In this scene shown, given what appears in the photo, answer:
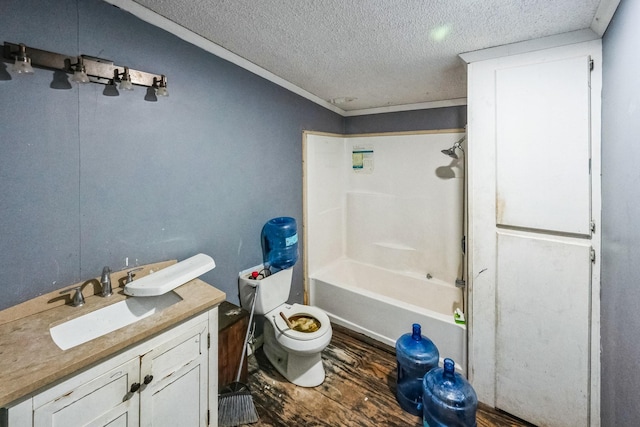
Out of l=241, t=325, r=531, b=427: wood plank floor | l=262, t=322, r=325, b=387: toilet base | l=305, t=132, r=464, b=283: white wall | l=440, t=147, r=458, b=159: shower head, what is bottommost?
l=241, t=325, r=531, b=427: wood plank floor

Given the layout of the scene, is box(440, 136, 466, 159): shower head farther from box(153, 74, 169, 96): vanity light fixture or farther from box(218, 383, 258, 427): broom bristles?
box(218, 383, 258, 427): broom bristles

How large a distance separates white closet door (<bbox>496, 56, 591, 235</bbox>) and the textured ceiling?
227mm

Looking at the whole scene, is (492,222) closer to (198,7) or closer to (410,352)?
(410,352)

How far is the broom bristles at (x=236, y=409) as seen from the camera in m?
1.62

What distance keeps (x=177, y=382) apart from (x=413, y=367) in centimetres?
139

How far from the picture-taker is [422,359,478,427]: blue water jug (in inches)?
59.9

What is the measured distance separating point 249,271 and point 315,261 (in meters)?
0.85

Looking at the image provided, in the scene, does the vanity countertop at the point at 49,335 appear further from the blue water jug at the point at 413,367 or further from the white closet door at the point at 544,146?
the white closet door at the point at 544,146

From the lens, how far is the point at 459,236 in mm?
2643

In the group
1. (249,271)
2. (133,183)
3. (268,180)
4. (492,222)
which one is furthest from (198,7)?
(492,222)

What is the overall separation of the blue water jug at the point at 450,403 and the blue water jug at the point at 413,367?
0.67 ft

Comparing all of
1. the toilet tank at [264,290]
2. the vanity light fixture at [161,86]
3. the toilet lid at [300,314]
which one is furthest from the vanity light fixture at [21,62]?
the toilet lid at [300,314]

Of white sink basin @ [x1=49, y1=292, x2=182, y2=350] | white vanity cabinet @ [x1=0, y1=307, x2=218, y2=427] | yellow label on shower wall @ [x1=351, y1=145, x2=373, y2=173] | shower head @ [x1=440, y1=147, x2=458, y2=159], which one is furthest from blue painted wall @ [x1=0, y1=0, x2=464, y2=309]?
shower head @ [x1=440, y1=147, x2=458, y2=159]

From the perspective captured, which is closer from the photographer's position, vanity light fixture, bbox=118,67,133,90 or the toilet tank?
vanity light fixture, bbox=118,67,133,90
